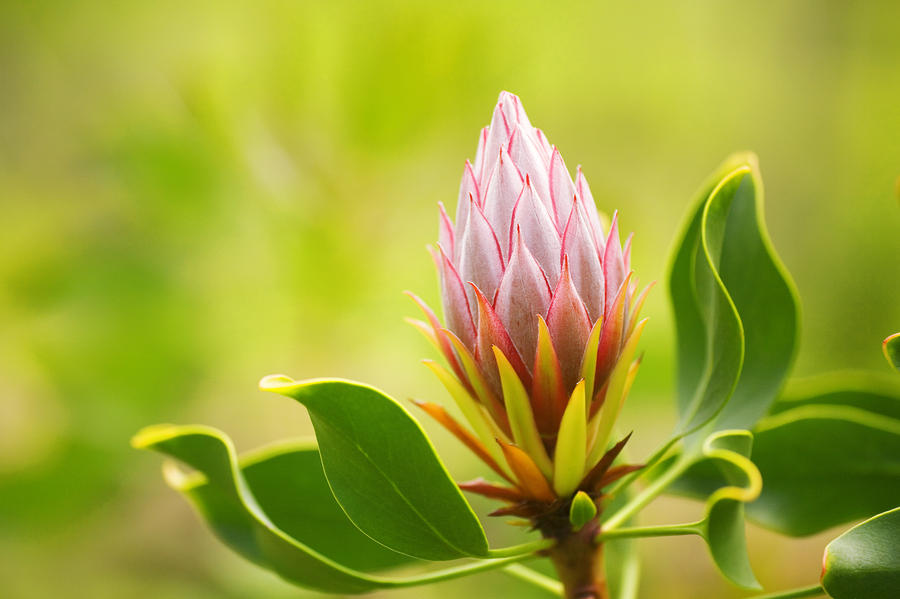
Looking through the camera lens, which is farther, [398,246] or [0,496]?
[398,246]

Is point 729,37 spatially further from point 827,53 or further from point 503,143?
point 503,143

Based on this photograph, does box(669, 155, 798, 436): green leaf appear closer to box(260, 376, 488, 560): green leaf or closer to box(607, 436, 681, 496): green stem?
box(607, 436, 681, 496): green stem

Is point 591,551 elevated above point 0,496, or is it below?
below

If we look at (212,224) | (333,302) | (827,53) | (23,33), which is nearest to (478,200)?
(333,302)

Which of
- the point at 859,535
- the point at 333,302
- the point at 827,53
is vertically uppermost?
the point at 827,53

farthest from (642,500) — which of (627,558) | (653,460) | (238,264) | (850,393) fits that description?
(238,264)

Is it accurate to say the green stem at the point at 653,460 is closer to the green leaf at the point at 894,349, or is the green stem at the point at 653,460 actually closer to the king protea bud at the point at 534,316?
the king protea bud at the point at 534,316
